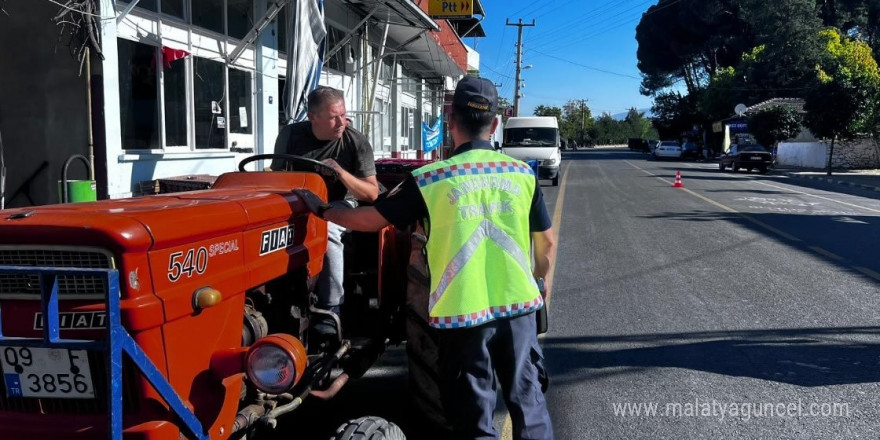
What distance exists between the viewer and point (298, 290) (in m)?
3.42

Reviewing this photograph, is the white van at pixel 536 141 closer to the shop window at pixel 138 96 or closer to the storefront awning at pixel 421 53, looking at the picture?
the storefront awning at pixel 421 53

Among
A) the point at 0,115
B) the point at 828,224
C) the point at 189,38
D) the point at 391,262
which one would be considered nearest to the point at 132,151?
the point at 0,115

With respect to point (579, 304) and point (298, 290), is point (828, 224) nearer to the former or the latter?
point (579, 304)

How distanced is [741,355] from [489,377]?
3440mm

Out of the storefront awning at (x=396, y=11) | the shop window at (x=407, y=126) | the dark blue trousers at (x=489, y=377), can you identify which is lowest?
the dark blue trousers at (x=489, y=377)

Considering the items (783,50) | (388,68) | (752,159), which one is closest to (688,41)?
(783,50)

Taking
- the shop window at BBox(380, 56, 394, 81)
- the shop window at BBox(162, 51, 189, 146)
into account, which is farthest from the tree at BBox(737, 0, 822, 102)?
the shop window at BBox(162, 51, 189, 146)

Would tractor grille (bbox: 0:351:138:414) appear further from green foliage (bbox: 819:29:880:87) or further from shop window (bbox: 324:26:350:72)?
green foliage (bbox: 819:29:880:87)

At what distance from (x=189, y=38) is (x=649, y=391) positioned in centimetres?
815

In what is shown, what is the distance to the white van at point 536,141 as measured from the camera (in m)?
22.5

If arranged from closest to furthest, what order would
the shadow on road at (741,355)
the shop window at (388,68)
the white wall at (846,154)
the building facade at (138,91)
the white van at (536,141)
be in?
the shadow on road at (741,355)
the building facade at (138,91)
the shop window at (388,68)
the white van at (536,141)
the white wall at (846,154)

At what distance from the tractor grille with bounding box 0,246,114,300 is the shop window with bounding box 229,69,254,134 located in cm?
923

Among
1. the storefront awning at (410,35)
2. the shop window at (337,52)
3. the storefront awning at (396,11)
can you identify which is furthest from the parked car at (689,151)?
the storefront awning at (396,11)
